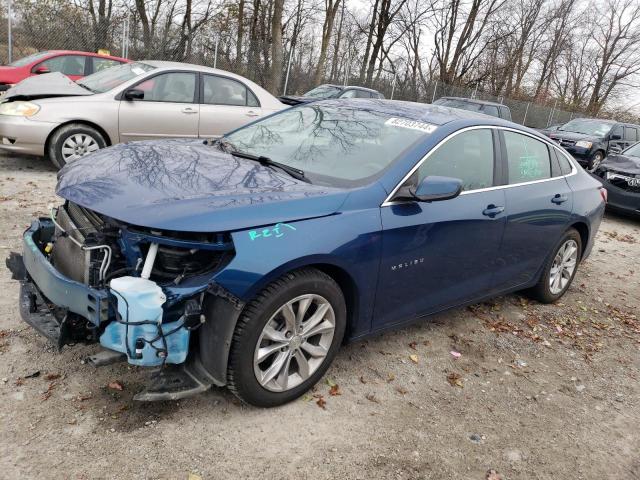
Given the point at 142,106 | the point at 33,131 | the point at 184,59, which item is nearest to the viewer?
the point at 33,131

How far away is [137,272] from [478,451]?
2.01m

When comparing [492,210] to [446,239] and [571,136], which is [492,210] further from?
[571,136]

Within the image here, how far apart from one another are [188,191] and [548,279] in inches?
138

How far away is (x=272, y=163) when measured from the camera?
11.0 ft

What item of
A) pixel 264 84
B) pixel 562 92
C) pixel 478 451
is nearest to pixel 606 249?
pixel 478 451

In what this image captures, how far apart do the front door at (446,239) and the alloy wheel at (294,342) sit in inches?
16.4

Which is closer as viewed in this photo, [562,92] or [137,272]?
[137,272]

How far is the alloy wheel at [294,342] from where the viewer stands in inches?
108

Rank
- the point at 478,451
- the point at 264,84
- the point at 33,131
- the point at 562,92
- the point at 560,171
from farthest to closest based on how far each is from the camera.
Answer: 1. the point at 562,92
2. the point at 264,84
3. the point at 33,131
4. the point at 560,171
5. the point at 478,451

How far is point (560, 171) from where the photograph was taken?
4684 millimetres

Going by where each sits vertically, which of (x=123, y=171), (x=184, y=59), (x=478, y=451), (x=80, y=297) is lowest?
(x=478, y=451)

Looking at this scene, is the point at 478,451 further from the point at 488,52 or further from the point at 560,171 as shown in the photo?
the point at 488,52

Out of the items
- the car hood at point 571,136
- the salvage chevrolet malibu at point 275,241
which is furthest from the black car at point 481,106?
the salvage chevrolet malibu at point 275,241

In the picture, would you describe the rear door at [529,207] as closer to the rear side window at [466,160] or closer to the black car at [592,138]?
the rear side window at [466,160]
